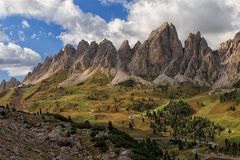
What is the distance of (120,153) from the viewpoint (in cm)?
5291

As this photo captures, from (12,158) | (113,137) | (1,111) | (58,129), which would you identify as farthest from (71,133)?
(12,158)

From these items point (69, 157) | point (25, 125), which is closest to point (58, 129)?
point (25, 125)

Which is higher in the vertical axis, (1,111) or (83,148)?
(1,111)

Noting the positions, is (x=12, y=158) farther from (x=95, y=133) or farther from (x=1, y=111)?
(x=1, y=111)

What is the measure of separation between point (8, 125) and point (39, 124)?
7767mm

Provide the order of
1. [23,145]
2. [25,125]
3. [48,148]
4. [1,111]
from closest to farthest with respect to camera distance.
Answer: [23,145] < [48,148] < [25,125] < [1,111]

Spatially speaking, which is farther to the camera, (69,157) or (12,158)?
(69,157)

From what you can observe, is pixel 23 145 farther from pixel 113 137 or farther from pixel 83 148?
pixel 113 137

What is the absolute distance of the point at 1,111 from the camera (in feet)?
230

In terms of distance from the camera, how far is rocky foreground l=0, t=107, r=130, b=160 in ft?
148

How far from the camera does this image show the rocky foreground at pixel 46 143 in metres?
45.0

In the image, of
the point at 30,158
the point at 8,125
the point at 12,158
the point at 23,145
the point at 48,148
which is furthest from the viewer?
the point at 8,125

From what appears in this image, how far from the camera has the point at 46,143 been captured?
55031 millimetres

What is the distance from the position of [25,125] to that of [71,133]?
7921 mm
